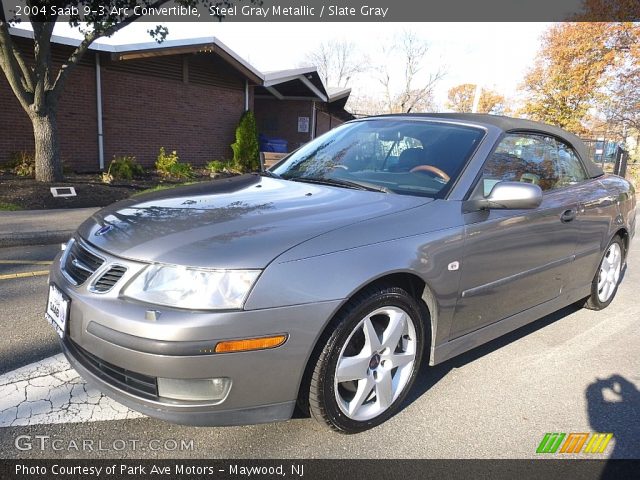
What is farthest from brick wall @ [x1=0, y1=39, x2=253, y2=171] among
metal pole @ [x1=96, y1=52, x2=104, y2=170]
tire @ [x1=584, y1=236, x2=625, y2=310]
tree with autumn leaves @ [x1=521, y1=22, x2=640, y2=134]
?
tree with autumn leaves @ [x1=521, y1=22, x2=640, y2=134]

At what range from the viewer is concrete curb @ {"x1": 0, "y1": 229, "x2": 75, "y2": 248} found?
6101mm

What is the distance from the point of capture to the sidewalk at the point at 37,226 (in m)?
6.19

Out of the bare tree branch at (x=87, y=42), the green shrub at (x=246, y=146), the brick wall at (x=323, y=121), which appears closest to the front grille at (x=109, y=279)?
the bare tree branch at (x=87, y=42)

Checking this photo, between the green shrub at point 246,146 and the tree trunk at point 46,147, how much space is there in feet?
21.1

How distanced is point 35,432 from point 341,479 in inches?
59.1

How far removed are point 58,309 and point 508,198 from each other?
7.98 feet

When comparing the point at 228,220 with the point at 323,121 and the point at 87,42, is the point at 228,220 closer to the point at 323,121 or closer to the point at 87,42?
the point at 87,42

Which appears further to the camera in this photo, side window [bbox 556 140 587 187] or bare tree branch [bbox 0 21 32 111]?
bare tree branch [bbox 0 21 32 111]

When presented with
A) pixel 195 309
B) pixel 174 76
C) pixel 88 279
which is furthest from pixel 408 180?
pixel 174 76

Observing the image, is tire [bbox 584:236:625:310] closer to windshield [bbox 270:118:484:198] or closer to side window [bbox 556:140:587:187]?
side window [bbox 556:140:587:187]

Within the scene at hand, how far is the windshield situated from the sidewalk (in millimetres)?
4193

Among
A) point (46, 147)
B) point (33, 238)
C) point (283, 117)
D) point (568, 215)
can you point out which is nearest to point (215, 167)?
point (46, 147)

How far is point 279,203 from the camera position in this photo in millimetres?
2637

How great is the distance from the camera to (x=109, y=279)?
2.15 meters
